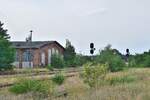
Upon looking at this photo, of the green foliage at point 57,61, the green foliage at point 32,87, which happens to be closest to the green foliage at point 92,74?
the green foliage at point 32,87

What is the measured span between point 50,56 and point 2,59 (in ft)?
78.6

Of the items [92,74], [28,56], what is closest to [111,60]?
[28,56]

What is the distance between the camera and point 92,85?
23.5 metres

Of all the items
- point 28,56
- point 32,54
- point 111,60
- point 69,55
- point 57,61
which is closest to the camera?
point 111,60

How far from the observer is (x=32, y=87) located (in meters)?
18.6

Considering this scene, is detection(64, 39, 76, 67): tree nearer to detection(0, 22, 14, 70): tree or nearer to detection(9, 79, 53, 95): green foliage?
detection(0, 22, 14, 70): tree

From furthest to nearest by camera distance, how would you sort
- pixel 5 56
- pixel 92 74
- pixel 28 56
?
pixel 28 56, pixel 5 56, pixel 92 74

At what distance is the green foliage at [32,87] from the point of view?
17688mm

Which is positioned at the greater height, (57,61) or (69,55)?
(69,55)

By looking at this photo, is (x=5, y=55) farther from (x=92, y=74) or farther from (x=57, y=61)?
(x=92, y=74)

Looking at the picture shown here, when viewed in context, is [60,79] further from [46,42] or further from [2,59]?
[46,42]

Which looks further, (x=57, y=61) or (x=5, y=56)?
(x=57, y=61)

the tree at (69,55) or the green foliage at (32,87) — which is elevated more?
the tree at (69,55)

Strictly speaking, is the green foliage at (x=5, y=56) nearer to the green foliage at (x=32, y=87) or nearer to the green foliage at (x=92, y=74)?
the green foliage at (x=92, y=74)
